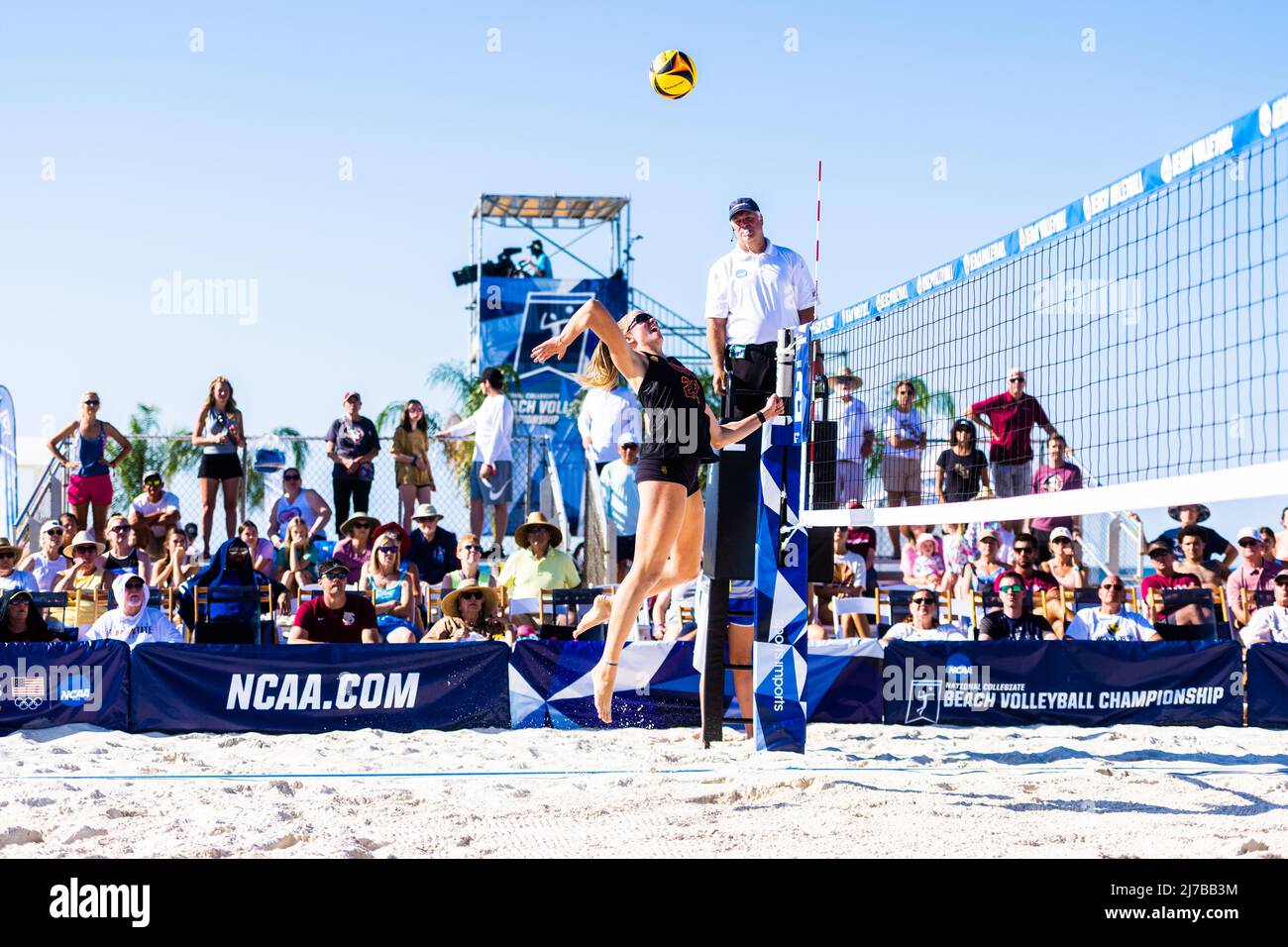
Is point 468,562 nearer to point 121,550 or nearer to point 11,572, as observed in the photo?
point 121,550

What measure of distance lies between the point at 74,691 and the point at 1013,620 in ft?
20.0

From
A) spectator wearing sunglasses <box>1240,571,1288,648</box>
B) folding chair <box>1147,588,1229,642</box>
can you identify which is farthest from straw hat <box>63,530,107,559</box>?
spectator wearing sunglasses <box>1240,571,1288,648</box>

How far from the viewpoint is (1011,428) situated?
29.1ft

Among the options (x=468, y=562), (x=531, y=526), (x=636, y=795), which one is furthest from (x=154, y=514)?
(x=636, y=795)

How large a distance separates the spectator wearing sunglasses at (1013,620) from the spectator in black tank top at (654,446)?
3709 mm

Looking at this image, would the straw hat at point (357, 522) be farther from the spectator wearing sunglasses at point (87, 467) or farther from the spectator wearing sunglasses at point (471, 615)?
the spectator wearing sunglasses at point (87, 467)

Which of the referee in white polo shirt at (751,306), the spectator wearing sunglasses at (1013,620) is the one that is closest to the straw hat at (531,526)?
the spectator wearing sunglasses at (1013,620)

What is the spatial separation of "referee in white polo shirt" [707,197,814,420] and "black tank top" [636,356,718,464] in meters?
0.43

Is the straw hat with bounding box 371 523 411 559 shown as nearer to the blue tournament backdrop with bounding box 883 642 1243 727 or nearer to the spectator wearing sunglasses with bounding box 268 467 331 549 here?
the spectator wearing sunglasses with bounding box 268 467 331 549

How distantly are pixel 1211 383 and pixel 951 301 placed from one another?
1460mm

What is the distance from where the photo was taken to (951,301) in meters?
6.30

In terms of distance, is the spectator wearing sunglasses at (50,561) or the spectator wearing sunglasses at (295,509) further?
the spectator wearing sunglasses at (295,509)

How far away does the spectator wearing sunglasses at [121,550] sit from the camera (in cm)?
1034
